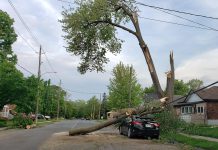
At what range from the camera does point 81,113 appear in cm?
16612

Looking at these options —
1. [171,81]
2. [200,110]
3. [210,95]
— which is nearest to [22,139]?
[171,81]

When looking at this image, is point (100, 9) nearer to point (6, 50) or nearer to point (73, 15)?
point (73, 15)

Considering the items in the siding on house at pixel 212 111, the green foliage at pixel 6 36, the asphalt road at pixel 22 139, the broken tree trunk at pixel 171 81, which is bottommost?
the asphalt road at pixel 22 139

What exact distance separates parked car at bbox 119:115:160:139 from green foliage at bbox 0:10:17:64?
30.6m

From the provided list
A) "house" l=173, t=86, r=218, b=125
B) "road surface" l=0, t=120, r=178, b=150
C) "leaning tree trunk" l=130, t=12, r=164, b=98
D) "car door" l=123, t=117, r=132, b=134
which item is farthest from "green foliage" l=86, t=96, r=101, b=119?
"road surface" l=0, t=120, r=178, b=150

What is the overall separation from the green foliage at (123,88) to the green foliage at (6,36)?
20720 mm

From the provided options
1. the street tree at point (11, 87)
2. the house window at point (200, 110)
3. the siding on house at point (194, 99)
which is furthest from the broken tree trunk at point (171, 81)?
the house window at point (200, 110)

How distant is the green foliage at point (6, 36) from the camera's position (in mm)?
53084

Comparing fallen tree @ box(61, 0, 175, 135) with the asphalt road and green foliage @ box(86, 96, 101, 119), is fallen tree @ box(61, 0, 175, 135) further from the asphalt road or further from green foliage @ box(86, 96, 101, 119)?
green foliage @ box(86, 96, 101, 119)

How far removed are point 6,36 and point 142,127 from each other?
33.6 meters

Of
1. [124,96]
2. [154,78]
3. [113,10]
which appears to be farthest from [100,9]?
[124,96]

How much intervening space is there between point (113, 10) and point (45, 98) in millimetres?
67679

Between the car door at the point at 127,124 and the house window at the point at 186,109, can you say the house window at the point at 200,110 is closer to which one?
the house window at the point at 186,109

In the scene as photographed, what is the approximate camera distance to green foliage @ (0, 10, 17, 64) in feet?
174
